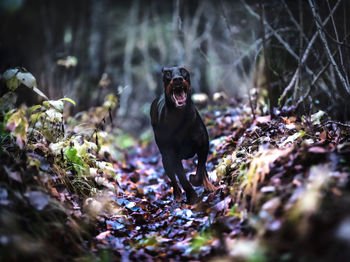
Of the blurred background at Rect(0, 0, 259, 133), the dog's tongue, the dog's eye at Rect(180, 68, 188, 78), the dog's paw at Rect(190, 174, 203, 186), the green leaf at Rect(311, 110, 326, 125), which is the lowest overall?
the dog's paw at Rect(190, 174, 203, 186)

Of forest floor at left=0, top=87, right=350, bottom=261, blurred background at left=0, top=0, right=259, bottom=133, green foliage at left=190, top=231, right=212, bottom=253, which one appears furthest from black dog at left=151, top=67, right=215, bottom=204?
blurred background at left=0, top=0, right=259, bottom=133

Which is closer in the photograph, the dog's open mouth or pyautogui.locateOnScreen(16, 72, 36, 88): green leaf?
pyautogui.locateOnScreen(16, 72, 36, 88): green leaf

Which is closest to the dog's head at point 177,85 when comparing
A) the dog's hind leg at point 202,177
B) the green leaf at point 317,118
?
the dog's hind leg at point 202,177

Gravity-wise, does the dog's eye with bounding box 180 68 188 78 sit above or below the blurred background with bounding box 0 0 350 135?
below

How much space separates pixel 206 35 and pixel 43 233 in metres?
8.37

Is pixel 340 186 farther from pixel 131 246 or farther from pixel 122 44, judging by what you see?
pixel 122 44

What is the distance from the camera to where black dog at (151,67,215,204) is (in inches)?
159

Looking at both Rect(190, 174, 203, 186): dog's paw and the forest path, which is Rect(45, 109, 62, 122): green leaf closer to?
the forest path

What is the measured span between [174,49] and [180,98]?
814cm

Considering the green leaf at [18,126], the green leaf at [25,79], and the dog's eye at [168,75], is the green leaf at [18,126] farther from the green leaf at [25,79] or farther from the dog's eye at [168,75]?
the dog's eye at [168,75]

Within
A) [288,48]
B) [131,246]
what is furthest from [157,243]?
[288,48]

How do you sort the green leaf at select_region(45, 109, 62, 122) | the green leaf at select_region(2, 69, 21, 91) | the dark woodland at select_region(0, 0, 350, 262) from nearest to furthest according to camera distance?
the dark woodland at select_region(0, 0, 350, 262)
the green leaf at select_region(2, 69, 21, 91)
the green leaf at select_region(45, 109, 62, 122)

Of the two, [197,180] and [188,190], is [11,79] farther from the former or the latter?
[197,180]

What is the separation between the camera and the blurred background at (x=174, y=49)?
16.0 ft
